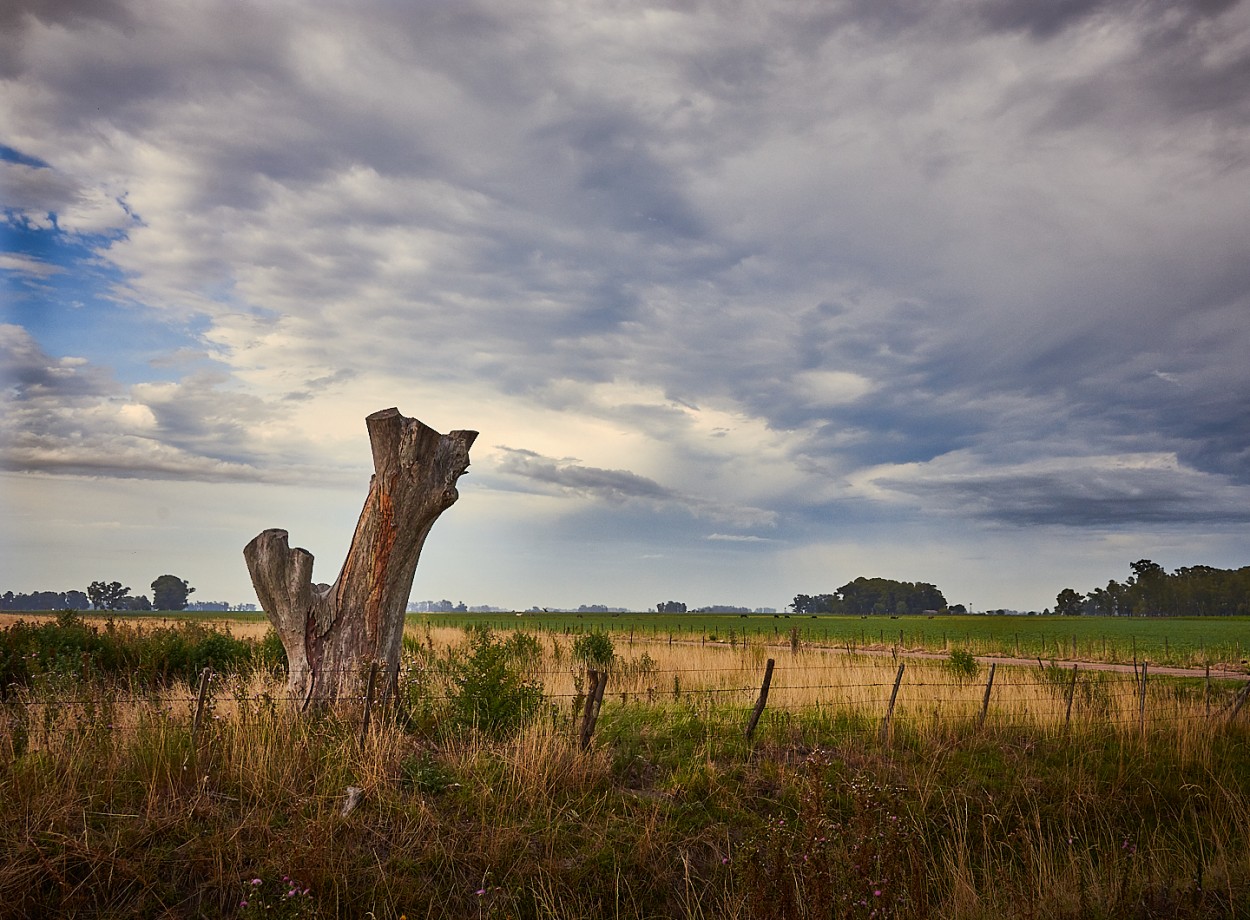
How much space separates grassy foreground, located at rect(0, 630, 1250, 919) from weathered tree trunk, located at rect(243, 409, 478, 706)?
2.93 feet

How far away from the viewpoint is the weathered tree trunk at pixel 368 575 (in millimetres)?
10562

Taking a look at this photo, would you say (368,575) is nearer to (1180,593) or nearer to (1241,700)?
(1241,700)

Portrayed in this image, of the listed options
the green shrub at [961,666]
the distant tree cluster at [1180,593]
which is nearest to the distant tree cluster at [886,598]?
the distant tree cluster at [1180,593]

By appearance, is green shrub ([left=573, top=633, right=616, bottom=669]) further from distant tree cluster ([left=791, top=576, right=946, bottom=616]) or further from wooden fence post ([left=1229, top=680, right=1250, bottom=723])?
distant tree cluster ([left=791, top=576, right=946, bottom=616])

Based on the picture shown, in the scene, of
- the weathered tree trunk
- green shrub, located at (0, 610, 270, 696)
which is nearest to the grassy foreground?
the weathered tree trunk

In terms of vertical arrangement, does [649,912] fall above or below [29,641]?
below

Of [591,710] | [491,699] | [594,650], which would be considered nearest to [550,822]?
[591,710]

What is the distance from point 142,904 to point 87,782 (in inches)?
62.9

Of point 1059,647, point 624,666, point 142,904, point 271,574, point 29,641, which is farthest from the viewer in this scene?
point 1059,647

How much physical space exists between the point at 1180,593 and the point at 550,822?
186m

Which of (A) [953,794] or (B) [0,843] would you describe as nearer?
(B) [0,843]

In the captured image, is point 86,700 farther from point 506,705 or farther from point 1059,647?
point 1059,647

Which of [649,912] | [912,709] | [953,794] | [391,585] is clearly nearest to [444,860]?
[649,912]

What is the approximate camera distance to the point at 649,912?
753 centimetres
